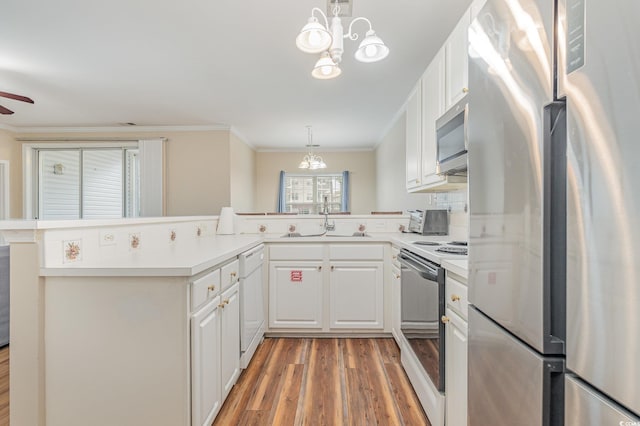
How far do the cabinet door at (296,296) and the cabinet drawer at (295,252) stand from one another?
0.18 feet

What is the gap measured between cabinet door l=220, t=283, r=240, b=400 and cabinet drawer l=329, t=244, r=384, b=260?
3.32 feet

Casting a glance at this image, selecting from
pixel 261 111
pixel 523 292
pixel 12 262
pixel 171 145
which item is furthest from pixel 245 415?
pixel 171 145

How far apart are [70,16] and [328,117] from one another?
9.55 feet

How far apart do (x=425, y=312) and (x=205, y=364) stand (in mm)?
1146

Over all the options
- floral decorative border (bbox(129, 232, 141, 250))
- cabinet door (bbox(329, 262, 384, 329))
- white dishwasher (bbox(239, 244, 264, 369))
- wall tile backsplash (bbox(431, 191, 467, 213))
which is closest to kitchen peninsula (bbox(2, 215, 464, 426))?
floral decorative border (bbox(129, 232, 141, 250))

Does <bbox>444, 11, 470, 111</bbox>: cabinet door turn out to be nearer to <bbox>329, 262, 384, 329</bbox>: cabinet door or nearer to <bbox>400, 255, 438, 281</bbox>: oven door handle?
<bbox>400, 255, 438, 281</bbox>: oven door handle

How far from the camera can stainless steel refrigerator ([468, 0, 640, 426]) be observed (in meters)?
0.46

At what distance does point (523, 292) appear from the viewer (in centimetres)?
70

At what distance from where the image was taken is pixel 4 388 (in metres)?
1.94

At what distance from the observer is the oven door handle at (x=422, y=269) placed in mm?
1534

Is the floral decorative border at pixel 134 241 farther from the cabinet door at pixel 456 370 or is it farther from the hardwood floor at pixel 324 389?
the cabinet door at pixel 456 370

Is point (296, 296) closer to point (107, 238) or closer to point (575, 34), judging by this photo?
point (107, 238)

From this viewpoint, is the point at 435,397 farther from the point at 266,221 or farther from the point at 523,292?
the point at 266,221

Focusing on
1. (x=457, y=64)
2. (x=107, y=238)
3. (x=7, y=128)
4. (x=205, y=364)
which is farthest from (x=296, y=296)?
(x=7, y=128)
